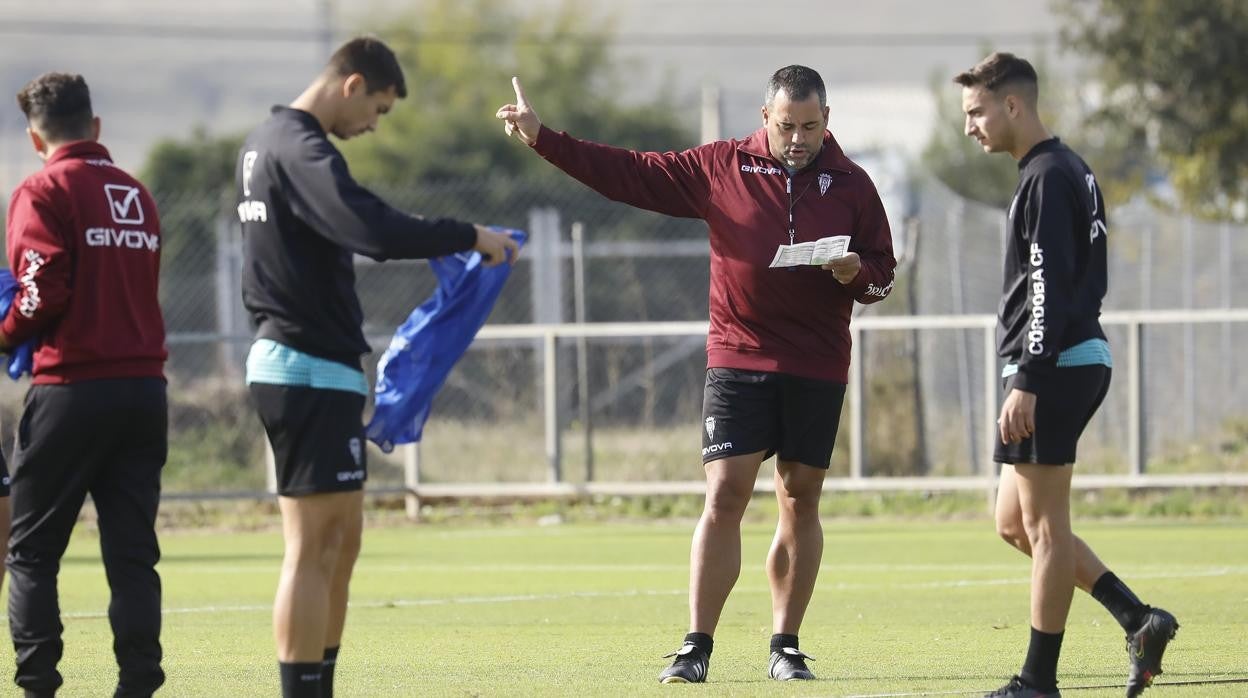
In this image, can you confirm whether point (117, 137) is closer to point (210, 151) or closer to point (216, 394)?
point (210, 151)

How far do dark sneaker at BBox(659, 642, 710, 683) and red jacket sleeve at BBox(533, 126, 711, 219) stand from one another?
178 cm

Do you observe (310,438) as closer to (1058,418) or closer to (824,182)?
(1058,418)

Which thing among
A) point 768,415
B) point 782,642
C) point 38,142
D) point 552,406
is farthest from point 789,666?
point 552,406

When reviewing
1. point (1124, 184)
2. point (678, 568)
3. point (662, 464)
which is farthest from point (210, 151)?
point (678, 568)

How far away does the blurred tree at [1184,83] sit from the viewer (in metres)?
23.8

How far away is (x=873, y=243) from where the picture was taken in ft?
24.5

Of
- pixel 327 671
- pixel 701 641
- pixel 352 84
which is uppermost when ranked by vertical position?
pixel 352 84

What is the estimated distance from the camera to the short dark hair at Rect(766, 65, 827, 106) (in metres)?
→ 7.20

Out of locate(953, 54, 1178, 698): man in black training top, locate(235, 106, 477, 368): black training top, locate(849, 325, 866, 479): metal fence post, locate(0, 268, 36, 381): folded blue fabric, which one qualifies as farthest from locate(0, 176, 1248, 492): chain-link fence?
locate(235, 106, 477, 368): black training top

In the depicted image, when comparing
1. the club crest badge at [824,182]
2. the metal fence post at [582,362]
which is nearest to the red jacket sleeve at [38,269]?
the club crest badge at [824,182]

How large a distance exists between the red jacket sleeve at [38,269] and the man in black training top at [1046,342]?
3193 millimetres

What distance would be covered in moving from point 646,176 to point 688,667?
2000 millimetres

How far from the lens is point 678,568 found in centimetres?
1211

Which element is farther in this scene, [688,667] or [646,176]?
[646,176]
